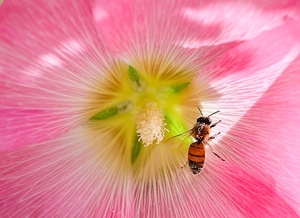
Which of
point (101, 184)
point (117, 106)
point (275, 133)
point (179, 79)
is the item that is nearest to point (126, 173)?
point (101, 184)

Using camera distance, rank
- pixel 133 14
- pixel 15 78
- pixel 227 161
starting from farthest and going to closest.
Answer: pixel 227 161
pixel 15 78
pixel 133 14

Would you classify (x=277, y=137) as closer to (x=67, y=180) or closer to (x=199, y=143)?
(x=199, y=143)

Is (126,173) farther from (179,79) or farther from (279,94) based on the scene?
(279,94)

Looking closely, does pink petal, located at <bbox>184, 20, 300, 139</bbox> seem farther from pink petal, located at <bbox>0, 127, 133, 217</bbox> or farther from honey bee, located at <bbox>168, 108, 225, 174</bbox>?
pink petal, located at <bbox>0, 127, 133, 217</bbox>

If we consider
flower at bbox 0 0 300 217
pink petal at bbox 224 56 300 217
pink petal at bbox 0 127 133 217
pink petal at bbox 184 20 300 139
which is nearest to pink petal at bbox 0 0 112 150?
flower at bbox 0 0 300 217

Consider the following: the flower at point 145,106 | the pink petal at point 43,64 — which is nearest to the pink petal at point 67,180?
the flower at point 145,106

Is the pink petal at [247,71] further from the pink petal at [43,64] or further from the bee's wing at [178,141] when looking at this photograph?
the pink petal at [43,64]

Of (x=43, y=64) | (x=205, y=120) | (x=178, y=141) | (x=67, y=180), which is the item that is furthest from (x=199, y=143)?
(x=43, y=64)
